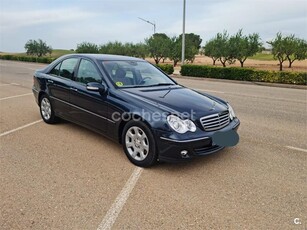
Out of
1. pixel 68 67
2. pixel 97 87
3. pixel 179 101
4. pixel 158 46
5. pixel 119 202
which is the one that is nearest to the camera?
pixel 119 202

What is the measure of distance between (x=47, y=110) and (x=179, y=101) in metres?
3.07

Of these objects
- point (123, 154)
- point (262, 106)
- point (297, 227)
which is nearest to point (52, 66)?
point (123, 154)

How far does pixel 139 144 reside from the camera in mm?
3582

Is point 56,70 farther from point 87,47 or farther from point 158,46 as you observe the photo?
point 87,47

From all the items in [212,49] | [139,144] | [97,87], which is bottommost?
[139,144]

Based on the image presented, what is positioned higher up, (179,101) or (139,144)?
(179,101)

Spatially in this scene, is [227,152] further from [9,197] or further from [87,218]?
[9,197]

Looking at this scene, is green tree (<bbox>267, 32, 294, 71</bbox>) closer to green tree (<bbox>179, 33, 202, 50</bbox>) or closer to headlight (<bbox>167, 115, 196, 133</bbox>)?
green tree (<bbox>179, 33, 202, 50</bbox>)

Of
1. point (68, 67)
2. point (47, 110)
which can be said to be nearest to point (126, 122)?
point (68, 67)

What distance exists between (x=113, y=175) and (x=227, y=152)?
180cm

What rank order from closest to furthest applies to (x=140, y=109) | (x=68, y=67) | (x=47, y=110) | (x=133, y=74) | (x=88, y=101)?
(x=140, y=109), (x=88, y=101), (x=133, y=74), (x=68, y=67), (x=47, y=110)

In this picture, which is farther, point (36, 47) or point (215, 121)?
point (36, 47)

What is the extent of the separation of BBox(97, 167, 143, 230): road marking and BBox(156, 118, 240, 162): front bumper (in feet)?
1.30

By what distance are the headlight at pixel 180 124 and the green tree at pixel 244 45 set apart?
33.9 meters
